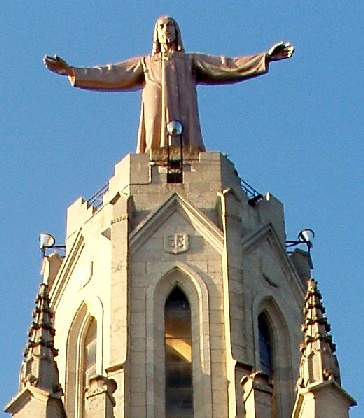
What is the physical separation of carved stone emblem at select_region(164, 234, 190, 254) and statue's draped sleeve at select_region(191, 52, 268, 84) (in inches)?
229

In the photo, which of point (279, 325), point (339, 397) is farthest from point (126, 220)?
point (339, 397)

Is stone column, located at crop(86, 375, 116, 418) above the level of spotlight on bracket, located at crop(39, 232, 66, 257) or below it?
below

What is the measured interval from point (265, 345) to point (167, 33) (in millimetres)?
8883

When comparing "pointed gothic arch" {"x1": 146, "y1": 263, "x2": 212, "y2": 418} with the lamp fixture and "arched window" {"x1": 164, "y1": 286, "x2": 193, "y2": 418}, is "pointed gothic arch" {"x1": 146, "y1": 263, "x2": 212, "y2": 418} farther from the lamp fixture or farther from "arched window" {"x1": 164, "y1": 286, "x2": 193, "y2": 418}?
the lamp fixture

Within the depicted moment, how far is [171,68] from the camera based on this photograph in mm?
46562

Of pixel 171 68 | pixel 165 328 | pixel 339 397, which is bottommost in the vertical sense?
pixel 339 397

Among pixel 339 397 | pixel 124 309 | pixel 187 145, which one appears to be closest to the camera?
pixel 339 397

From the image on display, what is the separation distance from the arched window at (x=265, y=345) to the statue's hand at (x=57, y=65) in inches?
328

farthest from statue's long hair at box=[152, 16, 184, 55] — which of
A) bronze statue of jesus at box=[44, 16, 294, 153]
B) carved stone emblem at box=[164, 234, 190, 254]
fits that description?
carved stone emblem at box=[164, 234, 190, 254]

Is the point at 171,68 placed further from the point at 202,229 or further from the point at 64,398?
the point at 64,398

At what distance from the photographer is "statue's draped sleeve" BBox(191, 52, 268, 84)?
46.7 metres

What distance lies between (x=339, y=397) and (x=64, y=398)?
624 cm

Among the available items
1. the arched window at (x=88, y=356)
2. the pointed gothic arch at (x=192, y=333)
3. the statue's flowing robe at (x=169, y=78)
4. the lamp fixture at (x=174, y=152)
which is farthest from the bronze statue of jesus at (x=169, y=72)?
the arched window at (x=88, y=356)

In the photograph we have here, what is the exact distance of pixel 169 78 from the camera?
46375 millimetres
